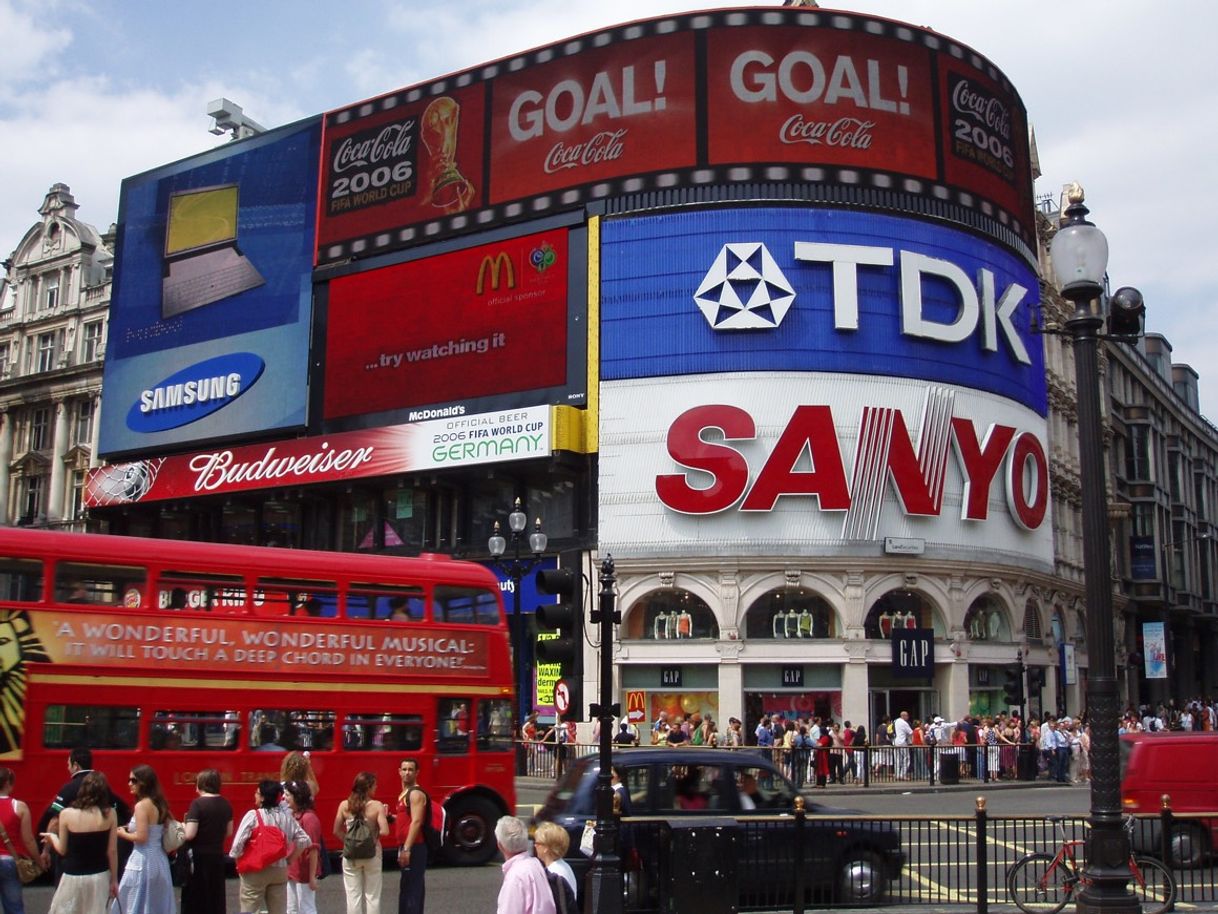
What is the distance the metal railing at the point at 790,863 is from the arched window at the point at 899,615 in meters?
25.9

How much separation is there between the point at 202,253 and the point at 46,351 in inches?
718

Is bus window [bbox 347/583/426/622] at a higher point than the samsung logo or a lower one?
lower

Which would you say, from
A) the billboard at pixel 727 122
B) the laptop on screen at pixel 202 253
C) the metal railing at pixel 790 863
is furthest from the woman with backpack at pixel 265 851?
the laptop on screen at pixel 202 253

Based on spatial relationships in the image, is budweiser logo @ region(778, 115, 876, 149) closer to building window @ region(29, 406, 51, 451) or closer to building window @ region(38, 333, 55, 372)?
building window @ region(38, 333, 55, 372)

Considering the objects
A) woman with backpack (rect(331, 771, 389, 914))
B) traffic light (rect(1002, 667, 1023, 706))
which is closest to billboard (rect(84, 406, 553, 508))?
traffic light (rect(1002, 667, 1023, 706))

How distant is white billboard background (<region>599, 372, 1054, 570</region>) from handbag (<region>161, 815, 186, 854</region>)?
2953 cm

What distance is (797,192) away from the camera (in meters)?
42.6

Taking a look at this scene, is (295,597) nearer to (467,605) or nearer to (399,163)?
(467,605)

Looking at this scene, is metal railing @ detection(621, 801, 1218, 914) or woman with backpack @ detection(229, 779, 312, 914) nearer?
woman with backpack @ detection(229, 779, 312, 914)

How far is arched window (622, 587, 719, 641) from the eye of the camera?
41.5m

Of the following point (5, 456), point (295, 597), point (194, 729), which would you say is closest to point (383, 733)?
point (295, 597)

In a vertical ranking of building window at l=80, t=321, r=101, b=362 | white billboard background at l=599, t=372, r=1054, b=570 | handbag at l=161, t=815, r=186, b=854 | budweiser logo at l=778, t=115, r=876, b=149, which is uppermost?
budweiser logo at l=778, t=115, r=876, b=149

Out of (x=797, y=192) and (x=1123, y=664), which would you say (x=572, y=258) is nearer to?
(x=797, y=192)

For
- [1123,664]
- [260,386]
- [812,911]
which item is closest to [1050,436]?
[1123,664]
